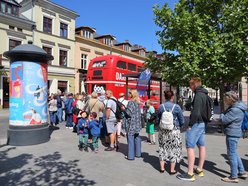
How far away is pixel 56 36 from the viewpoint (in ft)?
85.1

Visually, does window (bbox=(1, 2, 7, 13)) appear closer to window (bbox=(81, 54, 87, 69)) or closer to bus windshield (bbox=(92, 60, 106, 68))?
window (bbox=(81, 54, 87, 69))

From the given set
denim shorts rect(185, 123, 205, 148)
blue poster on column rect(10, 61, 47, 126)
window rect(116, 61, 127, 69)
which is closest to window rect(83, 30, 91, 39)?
window rect(116, 61, 127, 69)

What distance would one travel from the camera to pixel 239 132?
4.14 metres

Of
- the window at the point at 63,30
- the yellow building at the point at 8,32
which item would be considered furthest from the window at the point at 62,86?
the yellow building at the point at 8,32

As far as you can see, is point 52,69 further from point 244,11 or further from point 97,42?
point 244,11

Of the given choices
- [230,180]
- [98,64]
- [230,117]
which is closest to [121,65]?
[98,64]

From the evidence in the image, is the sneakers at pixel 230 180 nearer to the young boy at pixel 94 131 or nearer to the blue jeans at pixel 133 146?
the blue jeans at pixel 133 146

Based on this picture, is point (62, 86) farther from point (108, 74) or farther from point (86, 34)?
point (108, 74)

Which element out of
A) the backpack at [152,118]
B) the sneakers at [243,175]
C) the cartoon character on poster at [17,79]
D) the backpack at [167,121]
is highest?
the cartoon character on poster at [17,79]

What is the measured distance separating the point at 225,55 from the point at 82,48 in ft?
77.5

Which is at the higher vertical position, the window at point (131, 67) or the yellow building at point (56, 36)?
the yellow building at point (56, 36)

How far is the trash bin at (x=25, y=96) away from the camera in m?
6.90

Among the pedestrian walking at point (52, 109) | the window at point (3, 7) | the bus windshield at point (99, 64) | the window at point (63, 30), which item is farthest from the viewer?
the window at point (63, 30)

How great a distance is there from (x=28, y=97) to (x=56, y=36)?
20717 mm
